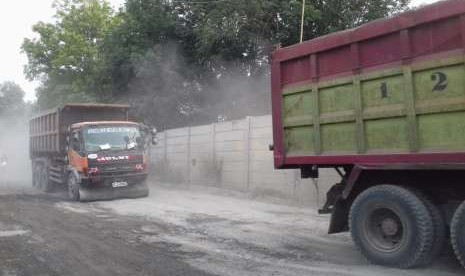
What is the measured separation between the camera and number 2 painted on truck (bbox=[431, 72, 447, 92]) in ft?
19.3

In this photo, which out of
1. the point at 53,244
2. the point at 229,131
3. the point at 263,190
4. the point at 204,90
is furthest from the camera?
the point at 204,90

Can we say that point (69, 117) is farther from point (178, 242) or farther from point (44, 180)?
point (178, 242)

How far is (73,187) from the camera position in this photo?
637 inches

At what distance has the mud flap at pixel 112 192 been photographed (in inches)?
615

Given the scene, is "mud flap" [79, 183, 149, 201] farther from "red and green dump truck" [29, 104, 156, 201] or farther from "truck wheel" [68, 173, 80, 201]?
"truck wheel" [68, 173, 80, 201]

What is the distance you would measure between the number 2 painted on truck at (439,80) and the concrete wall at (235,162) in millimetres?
6134

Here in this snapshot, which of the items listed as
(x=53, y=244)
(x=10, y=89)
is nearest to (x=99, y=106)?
(x=53, y=244)

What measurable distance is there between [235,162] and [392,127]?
10.4 m

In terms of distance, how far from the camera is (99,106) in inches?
696

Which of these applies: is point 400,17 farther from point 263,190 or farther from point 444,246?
point 263,190

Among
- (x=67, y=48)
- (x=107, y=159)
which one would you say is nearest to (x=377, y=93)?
(x=107, y=159)

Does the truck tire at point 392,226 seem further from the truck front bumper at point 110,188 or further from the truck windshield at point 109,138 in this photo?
the truck windshield at point 109,138

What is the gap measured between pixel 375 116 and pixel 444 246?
1.71 metres

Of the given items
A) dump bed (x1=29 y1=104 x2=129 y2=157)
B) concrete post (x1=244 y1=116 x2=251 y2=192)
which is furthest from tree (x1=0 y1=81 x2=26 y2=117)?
concrete post (x1=244 y1=116 x2=251 y2=192)
